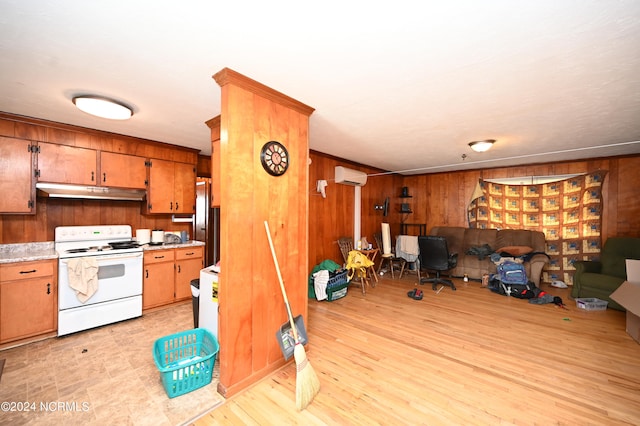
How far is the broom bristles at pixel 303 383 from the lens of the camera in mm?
1733

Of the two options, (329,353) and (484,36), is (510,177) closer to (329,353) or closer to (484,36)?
(484,36)

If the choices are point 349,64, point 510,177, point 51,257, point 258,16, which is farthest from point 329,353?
point 510,177

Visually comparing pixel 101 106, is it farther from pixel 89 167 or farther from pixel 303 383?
pixel 303 383

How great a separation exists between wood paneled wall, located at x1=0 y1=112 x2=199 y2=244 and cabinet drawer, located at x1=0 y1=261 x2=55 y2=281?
591 mm

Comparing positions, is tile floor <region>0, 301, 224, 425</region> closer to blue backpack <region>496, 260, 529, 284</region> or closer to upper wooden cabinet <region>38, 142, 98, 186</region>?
upper wooden cabinet <region>38, 142, 98, 186</region>

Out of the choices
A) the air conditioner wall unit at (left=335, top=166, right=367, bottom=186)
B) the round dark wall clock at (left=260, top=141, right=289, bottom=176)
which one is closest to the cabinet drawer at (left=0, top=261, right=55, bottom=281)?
the round dark wall clock at (left=260, top=141, right=289, bottom=176)

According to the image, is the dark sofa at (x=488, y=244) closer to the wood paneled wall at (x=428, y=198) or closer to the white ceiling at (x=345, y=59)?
the wood paneled wall at (x=428, y=198)

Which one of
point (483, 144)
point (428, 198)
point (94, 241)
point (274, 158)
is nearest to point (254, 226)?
point (274, 158)

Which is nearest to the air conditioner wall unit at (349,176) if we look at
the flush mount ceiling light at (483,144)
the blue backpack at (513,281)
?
the flush mount ceiling light at (483,144)

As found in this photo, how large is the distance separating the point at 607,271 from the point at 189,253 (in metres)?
6.37

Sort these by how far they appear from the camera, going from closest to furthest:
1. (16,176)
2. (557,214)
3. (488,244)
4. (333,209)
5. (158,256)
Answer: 1. (16,176)
2. (158,256)
3. (333,209)
4. (557,214)
5. (488,244)

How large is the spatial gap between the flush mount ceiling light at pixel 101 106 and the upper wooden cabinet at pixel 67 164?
103 centimetres

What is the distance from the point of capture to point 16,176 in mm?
2697

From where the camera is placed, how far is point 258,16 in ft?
4.33
